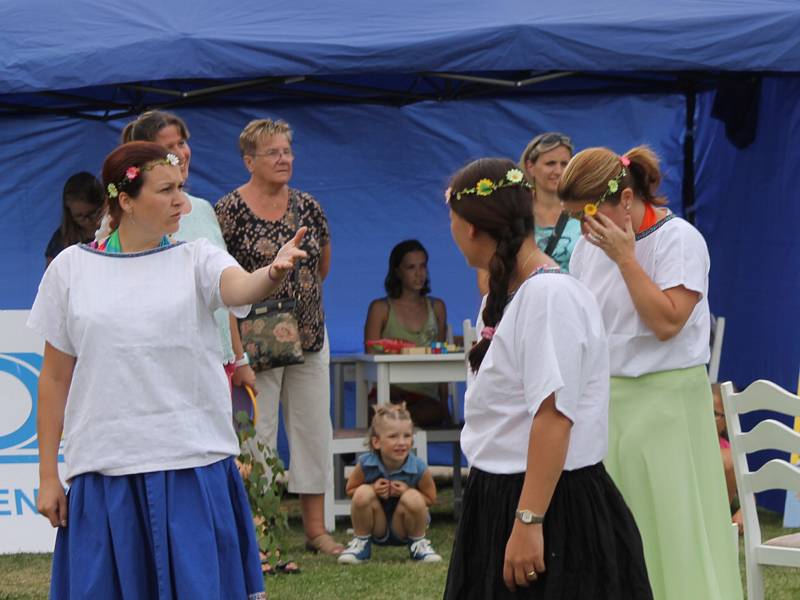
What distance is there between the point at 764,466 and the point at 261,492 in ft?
6.36

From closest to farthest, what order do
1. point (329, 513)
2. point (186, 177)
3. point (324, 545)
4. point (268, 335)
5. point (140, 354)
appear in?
point (140, 354) < point (186, 177) < point (268, 335) < point (324, 545) < point (329, 513)

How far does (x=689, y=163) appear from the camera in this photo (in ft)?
28.3

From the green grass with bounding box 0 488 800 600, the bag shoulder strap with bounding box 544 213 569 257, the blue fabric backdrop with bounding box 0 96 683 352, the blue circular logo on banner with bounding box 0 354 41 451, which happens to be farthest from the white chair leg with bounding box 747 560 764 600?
the blue fabric backdrop with bounding box 0 96 683 352

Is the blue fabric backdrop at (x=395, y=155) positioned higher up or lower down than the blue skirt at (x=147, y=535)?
higher up

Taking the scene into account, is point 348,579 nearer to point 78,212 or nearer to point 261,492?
point 261,492

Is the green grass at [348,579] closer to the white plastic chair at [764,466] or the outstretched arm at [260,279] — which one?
the white plastic chair at [764,466]

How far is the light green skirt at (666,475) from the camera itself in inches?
145

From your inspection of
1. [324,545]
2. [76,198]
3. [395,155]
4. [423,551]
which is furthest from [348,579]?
[395,155]

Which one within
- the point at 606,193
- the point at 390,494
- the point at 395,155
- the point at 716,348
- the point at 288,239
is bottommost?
the point at 390,494

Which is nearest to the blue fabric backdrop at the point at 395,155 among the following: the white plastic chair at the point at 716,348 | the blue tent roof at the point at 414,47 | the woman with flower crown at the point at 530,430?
the white plastic chair at the point at 716,348

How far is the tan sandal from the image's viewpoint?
602 centimetres

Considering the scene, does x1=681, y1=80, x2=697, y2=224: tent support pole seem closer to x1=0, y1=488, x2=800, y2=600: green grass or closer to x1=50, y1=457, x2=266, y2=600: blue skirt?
x1=0, y1=488, x2=800, y2=600: green grass

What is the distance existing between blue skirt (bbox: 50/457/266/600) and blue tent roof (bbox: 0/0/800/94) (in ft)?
10.8

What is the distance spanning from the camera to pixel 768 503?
726cm
